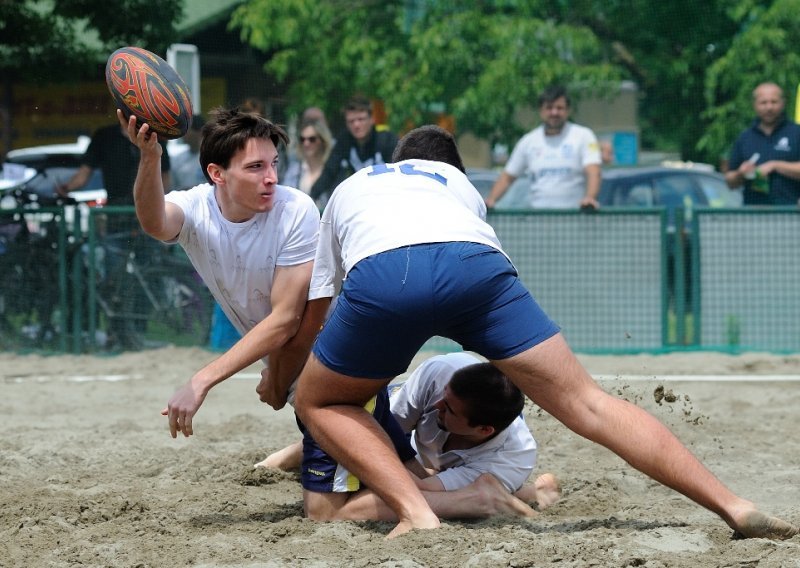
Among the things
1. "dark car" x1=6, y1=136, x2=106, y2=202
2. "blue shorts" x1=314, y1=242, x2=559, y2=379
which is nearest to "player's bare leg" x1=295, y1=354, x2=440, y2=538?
"blue shorts" x1=314, y1=242, x2=559, y2=379

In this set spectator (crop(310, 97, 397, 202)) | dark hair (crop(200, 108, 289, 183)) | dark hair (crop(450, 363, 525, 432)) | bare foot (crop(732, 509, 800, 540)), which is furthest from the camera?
spectator (crop(310, 97, 397, 202))

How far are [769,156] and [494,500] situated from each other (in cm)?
618

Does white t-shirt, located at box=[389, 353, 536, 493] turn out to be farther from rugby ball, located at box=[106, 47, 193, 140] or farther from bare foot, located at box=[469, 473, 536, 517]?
rugby ball, located at box=[106, 47, 193, 140]

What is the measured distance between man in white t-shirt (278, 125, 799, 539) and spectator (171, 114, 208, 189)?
21.6 ft

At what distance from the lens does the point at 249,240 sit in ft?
15.8

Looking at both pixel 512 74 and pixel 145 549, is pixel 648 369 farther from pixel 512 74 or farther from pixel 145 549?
pixel 512 74

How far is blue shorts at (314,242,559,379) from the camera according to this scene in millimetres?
3969

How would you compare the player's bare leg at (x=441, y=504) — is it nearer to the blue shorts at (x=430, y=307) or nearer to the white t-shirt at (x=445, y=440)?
the white t-shirt at (x=445, y=440)

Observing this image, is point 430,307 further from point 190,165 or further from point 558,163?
point 190,165

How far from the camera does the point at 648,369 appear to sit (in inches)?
346

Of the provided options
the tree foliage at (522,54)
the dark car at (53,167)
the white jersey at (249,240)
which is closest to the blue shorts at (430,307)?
the white jersey at (249,240)

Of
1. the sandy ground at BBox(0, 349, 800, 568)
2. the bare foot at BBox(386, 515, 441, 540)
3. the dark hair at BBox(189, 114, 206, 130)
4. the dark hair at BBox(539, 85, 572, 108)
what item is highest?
the dark hair at BBox(539, 85, 572, 108)

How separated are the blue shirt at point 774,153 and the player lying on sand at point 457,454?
18.6ft

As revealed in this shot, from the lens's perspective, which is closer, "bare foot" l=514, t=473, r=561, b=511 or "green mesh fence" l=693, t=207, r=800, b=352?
"bare foot" l=514, t=473, r=561, b=511
